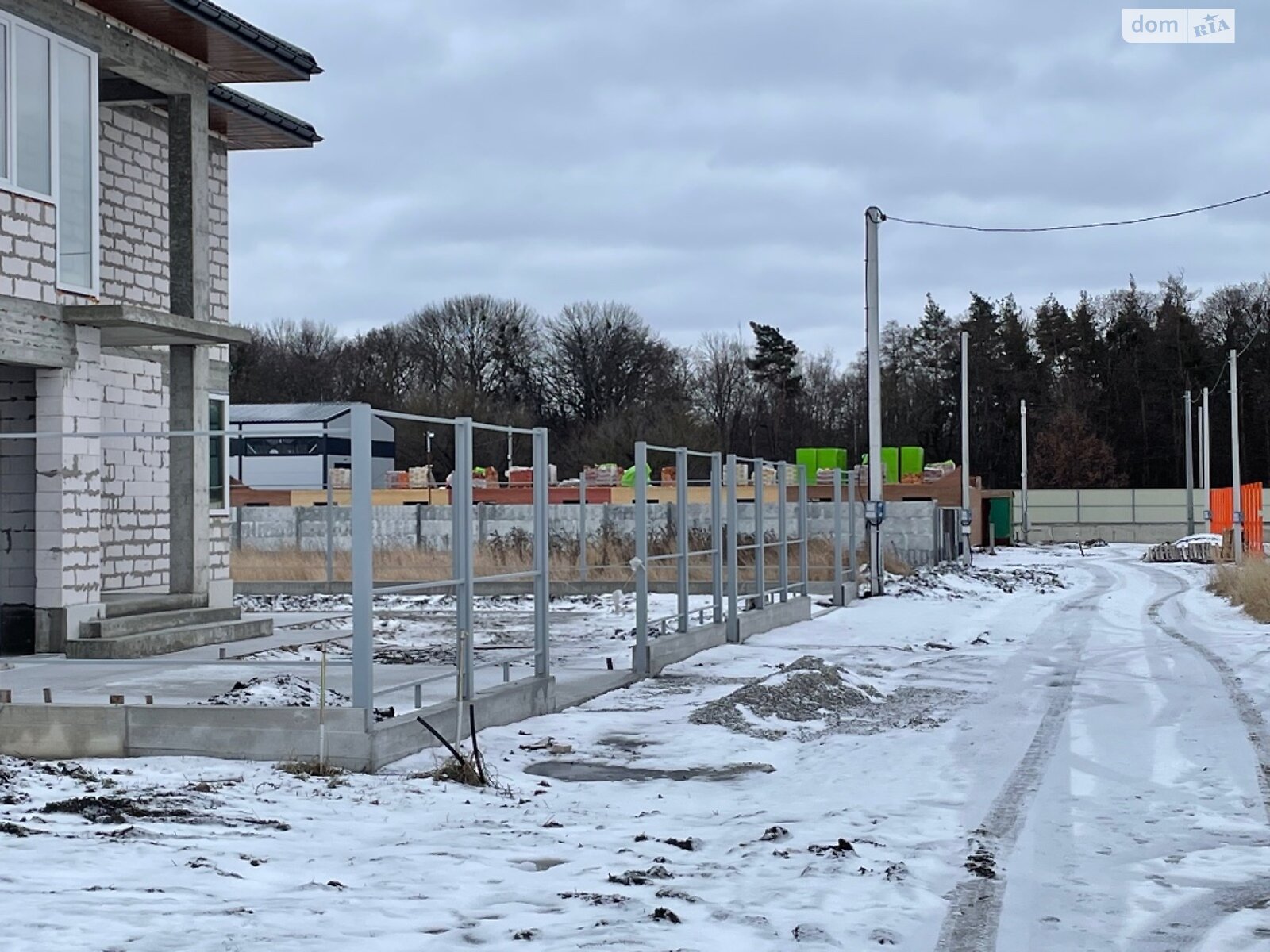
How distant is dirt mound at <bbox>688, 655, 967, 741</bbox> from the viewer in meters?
12.4

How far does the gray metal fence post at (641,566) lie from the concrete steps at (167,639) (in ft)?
18.3

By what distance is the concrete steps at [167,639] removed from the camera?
1633cm

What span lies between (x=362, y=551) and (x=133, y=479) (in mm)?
10909

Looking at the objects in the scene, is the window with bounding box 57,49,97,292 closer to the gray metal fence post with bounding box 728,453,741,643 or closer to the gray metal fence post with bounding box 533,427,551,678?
the gray metal fence post with bounding box 533,427,551,678

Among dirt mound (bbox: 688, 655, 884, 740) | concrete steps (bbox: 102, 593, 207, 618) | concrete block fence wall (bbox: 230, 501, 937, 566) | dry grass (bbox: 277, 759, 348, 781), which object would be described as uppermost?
concrete block fence wall (bbox: 230, 501, 937, 566)

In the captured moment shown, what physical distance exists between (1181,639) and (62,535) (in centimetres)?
1389

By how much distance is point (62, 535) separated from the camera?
16406 mm

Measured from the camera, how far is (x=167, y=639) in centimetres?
1742

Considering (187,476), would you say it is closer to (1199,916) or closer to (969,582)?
(1199,916)

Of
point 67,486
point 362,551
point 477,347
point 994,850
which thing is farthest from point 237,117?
point 477,347

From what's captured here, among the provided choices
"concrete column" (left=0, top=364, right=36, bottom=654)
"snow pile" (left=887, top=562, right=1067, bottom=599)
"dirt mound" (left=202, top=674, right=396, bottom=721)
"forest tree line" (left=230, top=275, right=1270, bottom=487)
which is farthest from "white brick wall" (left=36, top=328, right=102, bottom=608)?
"forest tree line" (left=230, top=275, right=1270, bottom=487)

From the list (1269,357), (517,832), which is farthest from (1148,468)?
(517,832)

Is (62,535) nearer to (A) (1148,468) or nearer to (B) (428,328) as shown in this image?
(B) (428,328)

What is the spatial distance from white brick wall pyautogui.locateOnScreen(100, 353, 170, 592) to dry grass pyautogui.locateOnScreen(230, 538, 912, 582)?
8.47m
